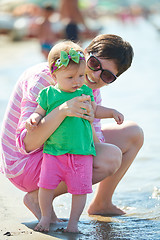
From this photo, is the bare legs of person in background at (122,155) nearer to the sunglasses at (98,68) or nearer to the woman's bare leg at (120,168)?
the woman's bare leg at (120,168)

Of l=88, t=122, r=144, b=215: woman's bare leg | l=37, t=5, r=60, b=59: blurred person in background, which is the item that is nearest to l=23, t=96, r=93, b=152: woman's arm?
l=88, t=122, r=144, b=215: woman's bare leg

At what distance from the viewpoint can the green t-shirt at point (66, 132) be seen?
9.22 feet

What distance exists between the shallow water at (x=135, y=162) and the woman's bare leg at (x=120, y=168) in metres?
0.11

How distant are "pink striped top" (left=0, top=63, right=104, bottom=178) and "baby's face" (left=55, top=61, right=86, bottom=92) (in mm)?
240

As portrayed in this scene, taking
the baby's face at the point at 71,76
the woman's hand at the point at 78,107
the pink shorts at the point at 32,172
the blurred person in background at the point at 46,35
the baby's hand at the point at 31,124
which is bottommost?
the pink shorts at the point at 32,172

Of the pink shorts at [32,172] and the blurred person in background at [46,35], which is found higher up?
the blurred person in background at [46,35]

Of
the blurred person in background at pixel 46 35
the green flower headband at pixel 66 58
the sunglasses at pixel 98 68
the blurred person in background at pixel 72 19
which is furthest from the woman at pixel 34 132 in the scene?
the blurred person in background at pixel 72 19

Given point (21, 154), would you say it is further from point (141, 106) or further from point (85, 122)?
point (141, 106)

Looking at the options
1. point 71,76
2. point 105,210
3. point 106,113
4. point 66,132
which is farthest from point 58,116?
point 105,210

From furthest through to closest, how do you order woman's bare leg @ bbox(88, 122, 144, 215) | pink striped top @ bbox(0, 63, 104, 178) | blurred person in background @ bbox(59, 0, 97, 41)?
blurred person in background @ bbox(59, 0, 97, 41) < woman's bare leg @ bbox(88, 122, 144, 215) < pink striped top @ bbox(0, 63, 104, 178)

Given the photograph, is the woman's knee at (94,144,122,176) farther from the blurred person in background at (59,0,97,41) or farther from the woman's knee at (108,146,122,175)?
the blurred person in background at (59,0,97,41)

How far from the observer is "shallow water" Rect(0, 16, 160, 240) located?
3.02 metres

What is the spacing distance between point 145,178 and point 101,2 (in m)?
42.1

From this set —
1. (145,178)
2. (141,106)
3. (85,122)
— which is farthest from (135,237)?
(141,106)
